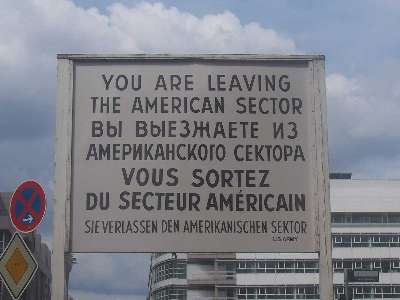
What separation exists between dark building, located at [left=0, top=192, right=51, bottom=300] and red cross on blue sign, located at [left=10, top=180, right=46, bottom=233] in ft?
211

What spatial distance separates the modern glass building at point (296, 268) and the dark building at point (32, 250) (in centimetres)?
1865

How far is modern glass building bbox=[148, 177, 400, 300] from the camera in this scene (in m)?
93.6

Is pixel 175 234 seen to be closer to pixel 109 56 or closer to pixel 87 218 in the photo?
pixel 87 218

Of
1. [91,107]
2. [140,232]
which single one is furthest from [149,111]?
[140,232]

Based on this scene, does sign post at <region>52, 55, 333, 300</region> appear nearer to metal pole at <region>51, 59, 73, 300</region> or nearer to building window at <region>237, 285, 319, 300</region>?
metal pole at <region>51, 59, 73, 300</region>

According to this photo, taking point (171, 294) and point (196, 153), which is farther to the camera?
point (171, 294)

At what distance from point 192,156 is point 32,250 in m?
104

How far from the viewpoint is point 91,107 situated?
1084 cm

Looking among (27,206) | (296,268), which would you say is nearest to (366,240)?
(296,268)

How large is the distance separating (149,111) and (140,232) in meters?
1.74

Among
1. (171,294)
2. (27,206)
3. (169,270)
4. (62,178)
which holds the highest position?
(169,270)

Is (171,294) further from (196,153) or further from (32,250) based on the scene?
(196,153)

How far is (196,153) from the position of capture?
35.2 feet

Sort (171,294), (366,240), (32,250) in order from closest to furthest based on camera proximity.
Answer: (171,294) → (366,240) → (32,250)
